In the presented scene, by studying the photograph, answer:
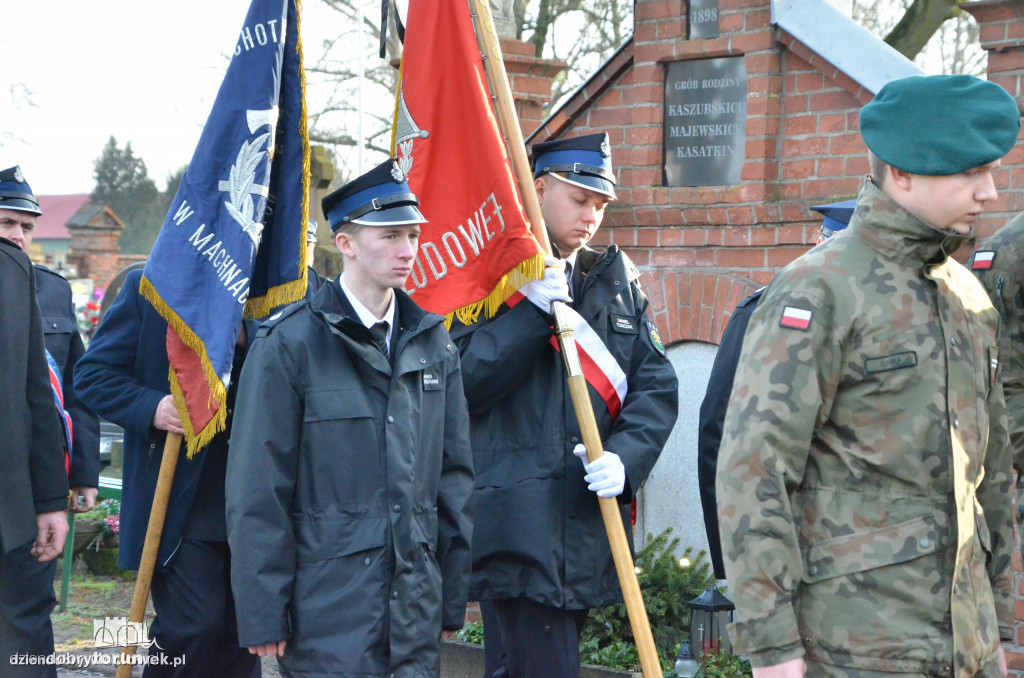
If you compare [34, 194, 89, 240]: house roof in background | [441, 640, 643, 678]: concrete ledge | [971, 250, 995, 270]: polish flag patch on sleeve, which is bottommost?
[441, 640, 643, 678]: concrete ledge

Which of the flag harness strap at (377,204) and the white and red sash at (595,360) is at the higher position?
the flag harness strap at (377,204)

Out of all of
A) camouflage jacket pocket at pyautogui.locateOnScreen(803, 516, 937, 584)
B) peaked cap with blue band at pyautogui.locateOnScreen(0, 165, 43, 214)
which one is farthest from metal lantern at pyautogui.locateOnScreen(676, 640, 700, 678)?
peaked cap with blue band at pyautogui.locateOnScreen(0, 165, 43, 214)

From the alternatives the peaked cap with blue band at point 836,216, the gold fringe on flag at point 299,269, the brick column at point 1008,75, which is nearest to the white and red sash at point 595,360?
the gold fringe on flag at point 299,269

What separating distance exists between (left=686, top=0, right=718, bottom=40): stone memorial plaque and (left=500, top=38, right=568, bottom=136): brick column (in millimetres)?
→ 919

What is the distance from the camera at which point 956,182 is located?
241cm

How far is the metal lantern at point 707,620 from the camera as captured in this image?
495cm

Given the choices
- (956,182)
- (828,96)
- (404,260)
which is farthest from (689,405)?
(956,182)

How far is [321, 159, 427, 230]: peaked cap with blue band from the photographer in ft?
11.3

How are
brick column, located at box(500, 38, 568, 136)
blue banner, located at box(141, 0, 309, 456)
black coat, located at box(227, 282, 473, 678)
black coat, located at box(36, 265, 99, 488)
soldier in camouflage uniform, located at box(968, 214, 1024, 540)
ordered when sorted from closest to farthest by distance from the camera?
black coat, located at box(227, 282, 473, 678)
soldier in camouflage uniform, located at box(968, 214, 1024, 540)
blue banner, located at box(141, 0, 309, 456)
black coat, located at box(36, 265, 99, 488)
brick column, located at box(500, 38, 568, 136)

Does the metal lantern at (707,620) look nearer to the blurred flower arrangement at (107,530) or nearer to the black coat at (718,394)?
the black coat at (718,394)

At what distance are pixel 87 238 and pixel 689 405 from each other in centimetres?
2841

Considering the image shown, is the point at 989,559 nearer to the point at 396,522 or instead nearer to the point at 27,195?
the point at 396,522

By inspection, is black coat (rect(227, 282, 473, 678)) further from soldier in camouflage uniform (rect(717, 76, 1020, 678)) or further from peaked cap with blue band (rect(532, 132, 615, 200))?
soldier in camouflage uniform (rect(717, 76, 1020, 678))

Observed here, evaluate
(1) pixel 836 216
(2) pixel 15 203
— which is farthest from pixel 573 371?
(2) pixel 15 203
